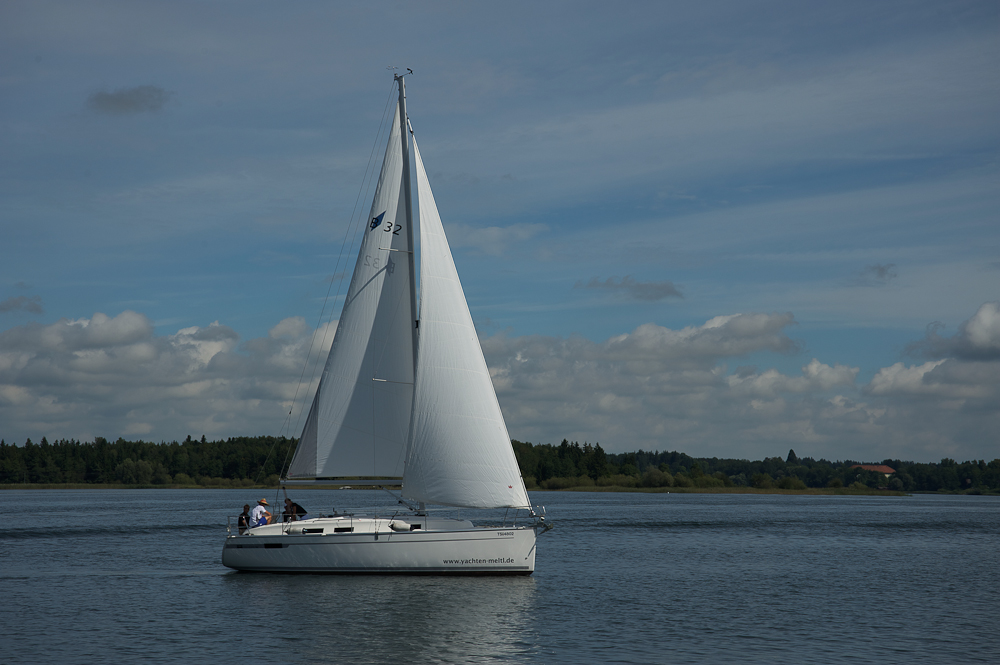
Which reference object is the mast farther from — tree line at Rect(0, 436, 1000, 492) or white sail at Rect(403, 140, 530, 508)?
tree line at Rect(0, 436, 1000, 492)

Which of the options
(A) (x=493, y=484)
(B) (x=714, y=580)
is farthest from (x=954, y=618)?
(A) (x=493, y=484)

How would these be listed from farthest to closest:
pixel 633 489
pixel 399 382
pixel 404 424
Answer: pixel 633 489, pixel 399 382, pixel 404 424

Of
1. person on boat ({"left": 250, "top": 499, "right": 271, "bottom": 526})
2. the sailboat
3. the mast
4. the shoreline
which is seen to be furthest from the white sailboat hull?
the shoreline

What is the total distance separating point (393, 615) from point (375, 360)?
8.70 metres

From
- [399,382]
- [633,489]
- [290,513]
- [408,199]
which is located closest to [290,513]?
[290,513]

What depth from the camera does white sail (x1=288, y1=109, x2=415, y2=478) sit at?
29344mm

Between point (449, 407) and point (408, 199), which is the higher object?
point (408, 199)

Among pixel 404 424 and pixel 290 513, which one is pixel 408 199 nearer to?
pixel 404 424

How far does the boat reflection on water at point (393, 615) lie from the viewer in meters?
21.0

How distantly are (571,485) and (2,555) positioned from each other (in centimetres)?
12221

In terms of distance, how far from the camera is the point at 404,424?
29453 mm

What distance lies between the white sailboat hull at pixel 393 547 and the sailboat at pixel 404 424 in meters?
0.04

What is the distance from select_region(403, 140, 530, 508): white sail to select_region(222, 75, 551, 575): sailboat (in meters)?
0.04

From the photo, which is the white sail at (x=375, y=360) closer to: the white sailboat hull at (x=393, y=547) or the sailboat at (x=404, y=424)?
the sailboat at (x=404, y=424)
